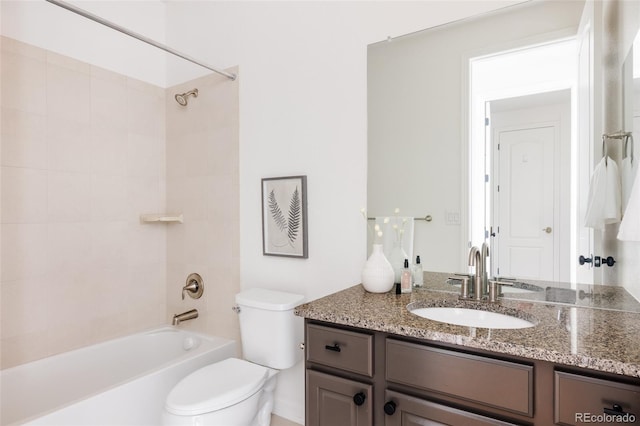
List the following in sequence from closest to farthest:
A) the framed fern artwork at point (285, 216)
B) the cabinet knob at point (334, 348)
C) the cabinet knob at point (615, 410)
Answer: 1. the cabinet knob at point (615, 410)
2. the cabinet knob at point (334, 348)
3. the framed fern artwork at point (285, 216)

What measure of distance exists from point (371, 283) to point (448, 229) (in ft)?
1.43

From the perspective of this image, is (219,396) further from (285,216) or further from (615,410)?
(615,410)

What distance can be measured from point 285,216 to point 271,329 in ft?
2.12

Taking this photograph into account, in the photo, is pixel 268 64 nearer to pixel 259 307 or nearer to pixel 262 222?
pixel 262 222

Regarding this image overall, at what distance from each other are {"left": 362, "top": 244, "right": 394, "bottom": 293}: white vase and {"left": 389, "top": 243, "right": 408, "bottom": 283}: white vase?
0.44 feet

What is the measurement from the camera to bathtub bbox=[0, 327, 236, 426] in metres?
1.66

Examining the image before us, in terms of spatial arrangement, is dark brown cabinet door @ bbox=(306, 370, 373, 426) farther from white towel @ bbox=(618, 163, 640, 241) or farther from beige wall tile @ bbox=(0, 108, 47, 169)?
beige wall tile @ bbox=(0, 108, 47, 169)

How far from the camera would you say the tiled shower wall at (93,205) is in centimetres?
200

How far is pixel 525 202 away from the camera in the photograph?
149 cm

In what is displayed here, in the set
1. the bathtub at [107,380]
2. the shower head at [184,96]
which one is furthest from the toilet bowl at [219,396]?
the shower head at [184,96]

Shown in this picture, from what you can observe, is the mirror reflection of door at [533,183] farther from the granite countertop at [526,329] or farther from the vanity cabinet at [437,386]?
the vanity cabinet at [437,386]

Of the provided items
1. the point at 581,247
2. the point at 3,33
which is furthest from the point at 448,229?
the point at 3,33

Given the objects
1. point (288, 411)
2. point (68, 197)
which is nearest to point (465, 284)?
point (288, 411)

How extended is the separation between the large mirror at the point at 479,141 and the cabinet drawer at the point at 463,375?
0.62 meters
